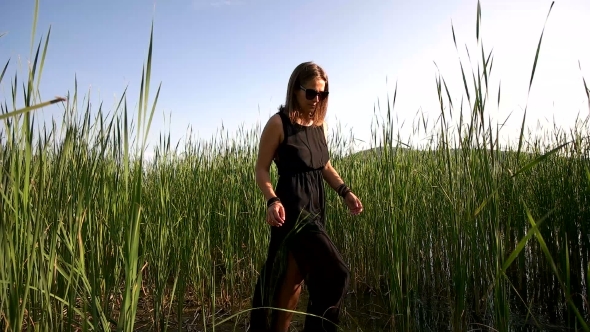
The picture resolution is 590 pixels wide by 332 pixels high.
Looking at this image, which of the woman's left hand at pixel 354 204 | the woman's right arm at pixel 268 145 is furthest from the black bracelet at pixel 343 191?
the woman's right arm at pixel 268 145

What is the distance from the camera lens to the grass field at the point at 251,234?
1029 millimetres

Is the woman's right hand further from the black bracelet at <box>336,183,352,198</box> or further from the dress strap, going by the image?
the black bracelet at <box>336,183,352,198</box>

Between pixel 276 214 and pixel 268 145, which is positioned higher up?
pixel 268 145

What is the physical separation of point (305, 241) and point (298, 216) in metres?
0.13

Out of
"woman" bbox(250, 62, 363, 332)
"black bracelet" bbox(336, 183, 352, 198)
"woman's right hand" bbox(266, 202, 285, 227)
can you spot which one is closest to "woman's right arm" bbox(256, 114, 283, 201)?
"woman" bbox(250, 62, 363, 332)

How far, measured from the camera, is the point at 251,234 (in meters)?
2.85

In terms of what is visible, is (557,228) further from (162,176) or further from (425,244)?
(162,176)

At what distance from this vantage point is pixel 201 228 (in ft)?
7.66

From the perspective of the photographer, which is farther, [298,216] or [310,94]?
[310,94]

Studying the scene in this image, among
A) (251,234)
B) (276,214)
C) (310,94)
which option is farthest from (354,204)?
(251,234)

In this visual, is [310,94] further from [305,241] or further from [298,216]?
[305,241]

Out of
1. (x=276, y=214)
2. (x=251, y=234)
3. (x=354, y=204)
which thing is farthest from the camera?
(x=251, y=234)

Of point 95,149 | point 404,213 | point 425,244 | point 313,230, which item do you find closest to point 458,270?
point 404,213

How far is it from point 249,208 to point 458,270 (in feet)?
5.24
